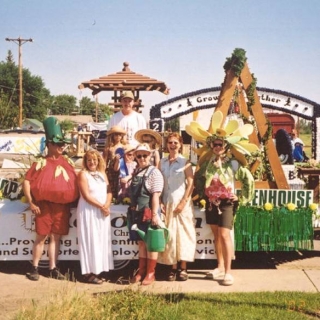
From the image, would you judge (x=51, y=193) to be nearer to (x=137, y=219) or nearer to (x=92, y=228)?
(x=92, y=228)

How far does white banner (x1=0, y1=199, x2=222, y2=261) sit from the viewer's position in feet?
19.7

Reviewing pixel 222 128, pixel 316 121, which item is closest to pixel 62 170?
pixel 222 128

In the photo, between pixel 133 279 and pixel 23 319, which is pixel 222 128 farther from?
pixel 23 319

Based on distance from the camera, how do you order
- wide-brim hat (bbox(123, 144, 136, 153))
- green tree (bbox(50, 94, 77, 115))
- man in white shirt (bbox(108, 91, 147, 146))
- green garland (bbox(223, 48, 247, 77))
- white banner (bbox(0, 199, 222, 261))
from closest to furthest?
white banner (bbox(0, 199, 222, 261)) < wide-brim hat (bbox(123, 144, 136, 153)) < green garland (bbox(223, 48, 247, 77)) < man in white shirt (bbox(108, 91, 147, 146)) < green tree (bbox(50, 94, 77, 115))

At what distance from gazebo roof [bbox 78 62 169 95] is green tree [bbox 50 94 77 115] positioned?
104035 millimetres

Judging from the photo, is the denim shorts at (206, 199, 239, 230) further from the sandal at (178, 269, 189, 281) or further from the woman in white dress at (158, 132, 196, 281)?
the sandal at (178, 269, 189, 281)

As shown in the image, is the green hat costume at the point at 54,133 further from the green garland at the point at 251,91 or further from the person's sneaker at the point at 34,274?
the green garland at the point at 251,91

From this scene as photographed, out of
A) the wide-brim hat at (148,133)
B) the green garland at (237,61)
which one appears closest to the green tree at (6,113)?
the wide-brim hat at (148,133)

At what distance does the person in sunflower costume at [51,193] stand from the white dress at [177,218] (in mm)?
1083

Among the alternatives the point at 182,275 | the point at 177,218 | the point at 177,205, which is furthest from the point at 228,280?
the point at 177,205

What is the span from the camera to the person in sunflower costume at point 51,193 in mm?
5633

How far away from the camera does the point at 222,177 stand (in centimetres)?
560

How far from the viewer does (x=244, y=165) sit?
5.83 meters

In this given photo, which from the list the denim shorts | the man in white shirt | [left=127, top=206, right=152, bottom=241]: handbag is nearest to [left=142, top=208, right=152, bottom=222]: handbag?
[left=127, top=206, right=152, bottom=241]: handbag
